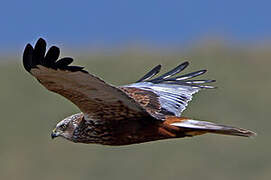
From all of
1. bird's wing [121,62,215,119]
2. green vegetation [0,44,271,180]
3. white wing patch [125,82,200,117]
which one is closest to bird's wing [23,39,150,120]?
bird's wing [121,62,215,119]

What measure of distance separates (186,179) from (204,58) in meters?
15.9

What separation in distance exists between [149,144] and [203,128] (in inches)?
1131

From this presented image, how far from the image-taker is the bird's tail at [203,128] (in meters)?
12.9

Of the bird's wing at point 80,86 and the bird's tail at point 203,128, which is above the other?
the bird's wing at point 80,86

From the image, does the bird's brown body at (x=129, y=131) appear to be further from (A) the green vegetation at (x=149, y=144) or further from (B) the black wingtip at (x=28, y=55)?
(A) the green vegetation at (x=149, y=144)

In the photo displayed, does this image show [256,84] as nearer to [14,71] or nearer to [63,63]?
[14,71]

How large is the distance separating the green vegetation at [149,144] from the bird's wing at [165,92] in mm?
22844

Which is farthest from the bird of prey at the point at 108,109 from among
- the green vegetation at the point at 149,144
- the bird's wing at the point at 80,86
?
the green vegetation at the point at 149,144

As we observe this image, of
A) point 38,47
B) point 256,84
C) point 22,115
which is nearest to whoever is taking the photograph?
point 38,47

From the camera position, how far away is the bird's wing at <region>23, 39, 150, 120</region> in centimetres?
1240

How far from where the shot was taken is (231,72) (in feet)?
171

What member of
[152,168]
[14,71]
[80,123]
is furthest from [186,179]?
[80,123]

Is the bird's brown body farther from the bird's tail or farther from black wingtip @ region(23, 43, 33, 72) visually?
black wingtip @ region(23, 43, 33, 72)

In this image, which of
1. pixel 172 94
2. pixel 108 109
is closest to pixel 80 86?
pixel 108 109
